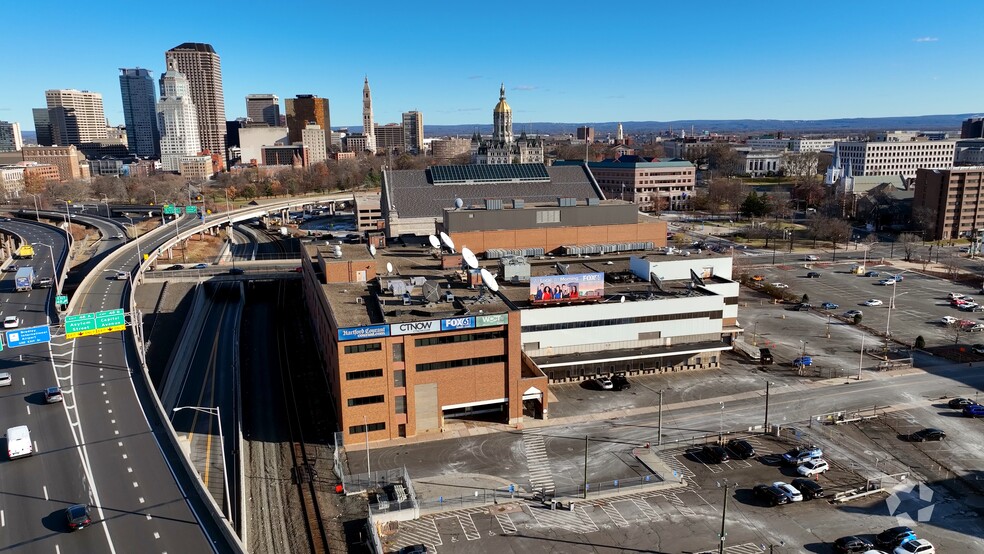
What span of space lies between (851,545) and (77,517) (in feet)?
149

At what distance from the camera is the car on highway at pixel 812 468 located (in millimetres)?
49812

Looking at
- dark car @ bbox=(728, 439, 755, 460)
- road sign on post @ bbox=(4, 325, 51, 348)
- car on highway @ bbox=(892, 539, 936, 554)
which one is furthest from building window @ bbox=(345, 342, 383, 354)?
car on highway @ bbox=(892, 539, 936, 554)

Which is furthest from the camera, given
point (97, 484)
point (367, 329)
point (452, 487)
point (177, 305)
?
point (177, 305)

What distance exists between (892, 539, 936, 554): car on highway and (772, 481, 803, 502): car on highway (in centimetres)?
693

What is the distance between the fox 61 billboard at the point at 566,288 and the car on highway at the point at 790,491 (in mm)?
27267

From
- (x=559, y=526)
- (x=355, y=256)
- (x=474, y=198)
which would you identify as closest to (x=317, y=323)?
(x=355, y=256)

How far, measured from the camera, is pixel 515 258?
79.4 meters

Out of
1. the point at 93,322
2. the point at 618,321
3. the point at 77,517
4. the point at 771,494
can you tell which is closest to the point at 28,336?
the point at 93,322

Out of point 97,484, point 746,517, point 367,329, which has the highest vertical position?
point 367,329

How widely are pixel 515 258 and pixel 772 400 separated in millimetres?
32246

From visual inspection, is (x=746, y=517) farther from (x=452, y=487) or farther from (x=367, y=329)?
(x=367, y=329)

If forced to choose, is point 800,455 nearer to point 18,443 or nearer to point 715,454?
point 715,454

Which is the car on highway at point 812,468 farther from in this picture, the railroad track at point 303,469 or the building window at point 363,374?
the railroad track at point 303,469

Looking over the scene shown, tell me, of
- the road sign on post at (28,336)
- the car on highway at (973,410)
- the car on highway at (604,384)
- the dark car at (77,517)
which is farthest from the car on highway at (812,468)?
the road sign on post at (28,336)
